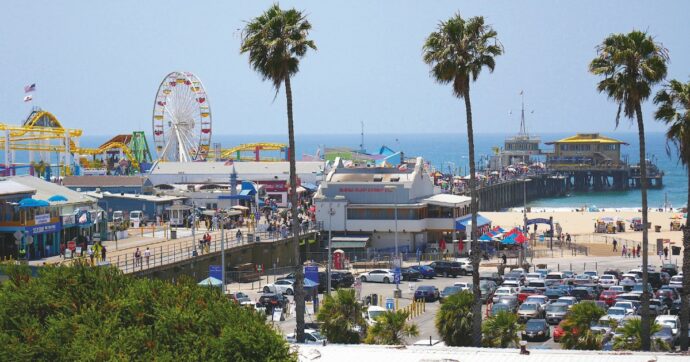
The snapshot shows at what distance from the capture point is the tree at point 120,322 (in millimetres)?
23094

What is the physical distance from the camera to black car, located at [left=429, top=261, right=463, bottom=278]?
6538 centimetres

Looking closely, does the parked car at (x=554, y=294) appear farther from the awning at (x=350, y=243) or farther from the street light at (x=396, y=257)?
the awning at (x=350, y=243)

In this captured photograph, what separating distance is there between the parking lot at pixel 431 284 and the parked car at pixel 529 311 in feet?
3.40

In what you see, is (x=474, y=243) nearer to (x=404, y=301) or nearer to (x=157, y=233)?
(x=404, y=301)

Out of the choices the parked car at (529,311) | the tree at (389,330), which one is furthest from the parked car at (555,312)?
the tree at (389,330)

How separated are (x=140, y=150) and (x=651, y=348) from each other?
12728 centimetres

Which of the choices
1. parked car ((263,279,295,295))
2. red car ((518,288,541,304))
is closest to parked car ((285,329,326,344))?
red car ((518,288,541,304))

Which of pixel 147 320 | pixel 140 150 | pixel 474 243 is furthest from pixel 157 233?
pixel 140 150

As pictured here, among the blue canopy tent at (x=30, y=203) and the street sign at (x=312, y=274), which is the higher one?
the blue canopy tent at (x=30, y=203)

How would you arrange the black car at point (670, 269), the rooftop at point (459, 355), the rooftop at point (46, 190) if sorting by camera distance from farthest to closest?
the rooftop at point (46, 190), the black car at point (670, 269), the rooftop at point (459, 355)

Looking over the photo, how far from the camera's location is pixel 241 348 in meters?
22.8

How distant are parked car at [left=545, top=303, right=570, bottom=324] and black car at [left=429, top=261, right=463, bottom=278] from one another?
16944 mm

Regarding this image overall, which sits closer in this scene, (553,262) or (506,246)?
(553,262)

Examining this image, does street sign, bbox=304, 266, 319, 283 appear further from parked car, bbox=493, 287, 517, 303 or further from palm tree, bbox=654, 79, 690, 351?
palm tree, bbox=654, 79, 690, 351
